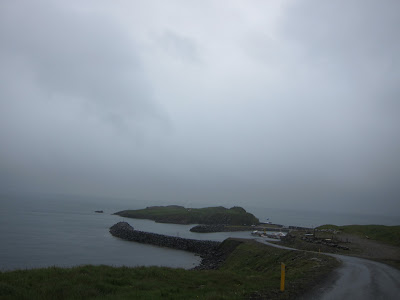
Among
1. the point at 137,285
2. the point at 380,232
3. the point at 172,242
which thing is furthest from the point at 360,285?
the point at 172,242

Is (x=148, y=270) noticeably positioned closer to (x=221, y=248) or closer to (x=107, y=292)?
(x=107, y=292)

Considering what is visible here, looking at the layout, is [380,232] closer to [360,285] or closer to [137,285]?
[360,285]

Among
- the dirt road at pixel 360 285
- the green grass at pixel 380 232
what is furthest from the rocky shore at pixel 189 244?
the green grass at pixel 380 232

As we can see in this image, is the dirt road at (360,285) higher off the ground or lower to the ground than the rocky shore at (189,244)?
higher

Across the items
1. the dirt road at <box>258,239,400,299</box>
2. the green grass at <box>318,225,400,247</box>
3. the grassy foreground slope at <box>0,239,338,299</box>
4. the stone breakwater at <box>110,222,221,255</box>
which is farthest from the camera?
the stone breakwater at <box>110,222,221,255</box>

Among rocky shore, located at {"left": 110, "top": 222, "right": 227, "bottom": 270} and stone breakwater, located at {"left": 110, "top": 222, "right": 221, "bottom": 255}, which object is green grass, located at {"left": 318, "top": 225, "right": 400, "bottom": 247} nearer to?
rocky shore, located at {"left": 110, "top": 222, "right": 227, "bottom": 270}

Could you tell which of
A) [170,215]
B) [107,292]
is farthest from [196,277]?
[170,215]

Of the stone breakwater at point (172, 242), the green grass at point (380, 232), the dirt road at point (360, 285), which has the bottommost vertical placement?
the stone breakwater at point (172, 242)

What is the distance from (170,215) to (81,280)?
102737mm

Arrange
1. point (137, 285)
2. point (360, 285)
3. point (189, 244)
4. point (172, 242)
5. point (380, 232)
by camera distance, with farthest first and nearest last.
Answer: point (172, 242) → point (189, 244) → point (380, 232) → point (360, 285) → point (137, 285)

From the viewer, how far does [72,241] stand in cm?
4544

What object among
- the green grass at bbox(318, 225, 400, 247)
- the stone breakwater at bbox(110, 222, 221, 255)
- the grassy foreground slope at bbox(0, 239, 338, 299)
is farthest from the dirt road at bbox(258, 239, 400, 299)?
the stone breakwater at bbox(110, 222, 221, 255)

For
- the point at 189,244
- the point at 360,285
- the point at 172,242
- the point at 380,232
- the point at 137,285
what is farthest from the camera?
the point at 172,242

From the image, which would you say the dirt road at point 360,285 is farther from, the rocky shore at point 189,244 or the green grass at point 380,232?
the green grass at point 380,232
